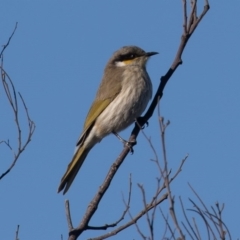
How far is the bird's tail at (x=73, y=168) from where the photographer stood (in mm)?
8280

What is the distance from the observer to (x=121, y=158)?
6637 mm

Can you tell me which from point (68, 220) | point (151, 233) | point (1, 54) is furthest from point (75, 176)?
point (151, 233)

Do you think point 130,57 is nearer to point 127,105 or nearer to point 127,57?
point 127,57

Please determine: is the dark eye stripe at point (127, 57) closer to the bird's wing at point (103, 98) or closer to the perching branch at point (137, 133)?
the bird's wing at point (103, 98)

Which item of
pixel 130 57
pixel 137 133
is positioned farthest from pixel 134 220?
pixel 130 57

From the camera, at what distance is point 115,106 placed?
9250 mm

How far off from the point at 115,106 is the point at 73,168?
1096 millimetres

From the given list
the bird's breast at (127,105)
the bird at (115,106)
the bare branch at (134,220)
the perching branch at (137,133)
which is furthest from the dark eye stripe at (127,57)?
the bare branch at (134,220)

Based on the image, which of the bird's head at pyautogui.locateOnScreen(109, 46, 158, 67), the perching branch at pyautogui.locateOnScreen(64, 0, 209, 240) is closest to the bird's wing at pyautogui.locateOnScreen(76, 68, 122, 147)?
the bird's head at pyautogui.locateOnScreen(109, 46, 158, 67)

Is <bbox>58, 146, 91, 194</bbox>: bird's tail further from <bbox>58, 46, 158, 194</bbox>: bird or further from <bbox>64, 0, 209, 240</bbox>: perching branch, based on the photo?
<bbox>64, 0, 209, 240</bbox>: perching branch

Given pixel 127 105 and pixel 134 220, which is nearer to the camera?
pixel 134 220

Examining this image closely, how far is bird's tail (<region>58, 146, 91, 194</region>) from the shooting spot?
8.28 metres

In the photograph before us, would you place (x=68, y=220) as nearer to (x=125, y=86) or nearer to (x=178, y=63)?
(x=178, y=63)

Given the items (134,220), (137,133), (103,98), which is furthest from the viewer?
(103,98)
